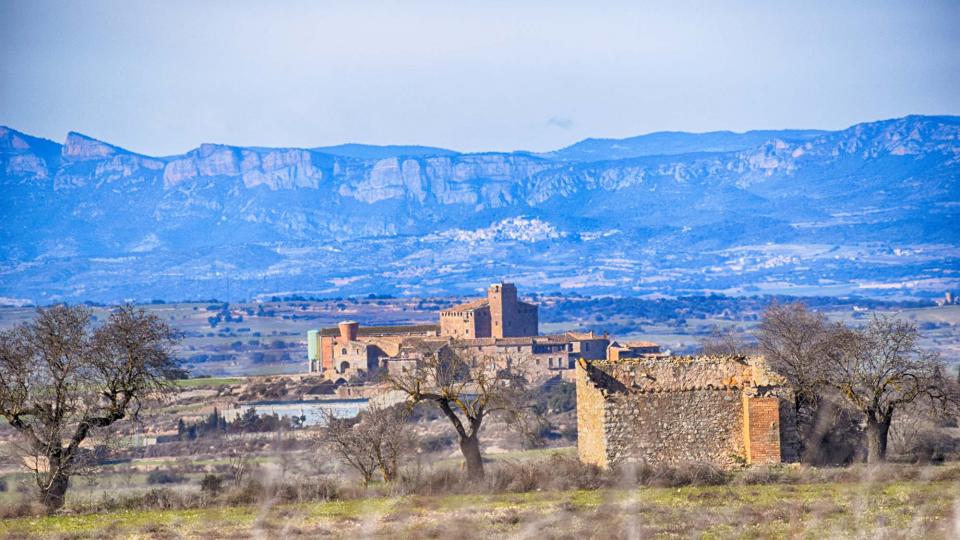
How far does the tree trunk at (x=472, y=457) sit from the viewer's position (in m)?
22.4

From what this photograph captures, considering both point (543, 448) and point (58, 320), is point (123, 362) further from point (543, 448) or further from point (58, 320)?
point (543, 448)

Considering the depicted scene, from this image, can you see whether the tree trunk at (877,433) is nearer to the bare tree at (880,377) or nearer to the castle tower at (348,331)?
the bare tree at (880,377)

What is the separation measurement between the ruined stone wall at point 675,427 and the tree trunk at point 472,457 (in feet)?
6.48

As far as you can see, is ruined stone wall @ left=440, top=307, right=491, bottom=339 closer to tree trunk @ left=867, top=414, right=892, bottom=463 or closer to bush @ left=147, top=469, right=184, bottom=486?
bush @ left=147, top=469, right=184, bottom=486

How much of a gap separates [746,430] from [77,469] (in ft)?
33.3

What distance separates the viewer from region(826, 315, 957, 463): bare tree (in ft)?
78.3

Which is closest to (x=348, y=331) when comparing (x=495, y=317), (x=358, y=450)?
(x=495, y=317)

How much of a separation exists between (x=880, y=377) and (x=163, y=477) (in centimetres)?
2768

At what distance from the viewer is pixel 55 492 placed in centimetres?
2234

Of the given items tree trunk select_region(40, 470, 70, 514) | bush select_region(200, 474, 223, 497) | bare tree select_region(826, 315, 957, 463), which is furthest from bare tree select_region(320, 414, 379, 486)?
bare tree select_region(826, 315, 957, 463)

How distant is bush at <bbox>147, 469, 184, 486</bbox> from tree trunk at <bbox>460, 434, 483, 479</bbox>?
22656 mm

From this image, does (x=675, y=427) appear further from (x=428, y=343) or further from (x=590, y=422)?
(x=428, y=343)

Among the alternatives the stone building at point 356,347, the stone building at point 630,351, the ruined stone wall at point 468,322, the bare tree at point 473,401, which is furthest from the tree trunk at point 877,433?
the ruined stone wall at point 468,322

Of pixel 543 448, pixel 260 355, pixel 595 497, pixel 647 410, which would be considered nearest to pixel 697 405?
pixel 647 410
